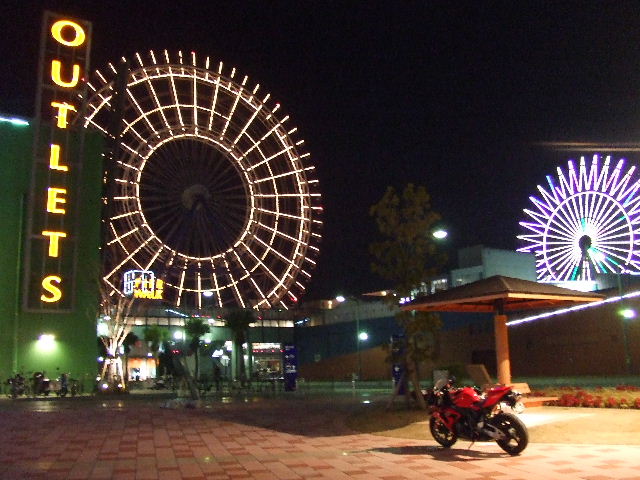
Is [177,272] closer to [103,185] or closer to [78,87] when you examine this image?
[103,185]

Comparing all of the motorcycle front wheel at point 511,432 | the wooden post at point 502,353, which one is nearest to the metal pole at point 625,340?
the wooden post at point 502,353

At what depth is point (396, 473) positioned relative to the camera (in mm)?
8461

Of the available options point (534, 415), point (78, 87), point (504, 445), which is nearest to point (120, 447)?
point (504, 445)

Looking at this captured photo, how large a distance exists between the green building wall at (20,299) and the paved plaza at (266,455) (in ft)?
56.4

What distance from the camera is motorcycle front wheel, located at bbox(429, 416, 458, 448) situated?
1043 centimetres

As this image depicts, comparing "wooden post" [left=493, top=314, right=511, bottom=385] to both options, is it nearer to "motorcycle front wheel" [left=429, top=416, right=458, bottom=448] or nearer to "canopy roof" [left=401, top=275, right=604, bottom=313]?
"canopy roof" [left=401, top=275, right=604, bottom=313]

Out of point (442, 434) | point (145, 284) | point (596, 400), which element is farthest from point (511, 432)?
point (145, 284)

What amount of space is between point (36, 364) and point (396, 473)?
2704 centimetres

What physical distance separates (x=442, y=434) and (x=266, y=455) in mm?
2731

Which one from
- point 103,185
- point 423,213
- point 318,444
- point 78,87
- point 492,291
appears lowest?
point 318,444

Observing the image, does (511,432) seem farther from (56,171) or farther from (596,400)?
(56,171)

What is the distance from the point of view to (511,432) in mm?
9547

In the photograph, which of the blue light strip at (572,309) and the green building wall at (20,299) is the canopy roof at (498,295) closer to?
the blue light strip at (572,309)

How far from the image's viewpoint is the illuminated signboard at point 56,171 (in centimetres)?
3138
